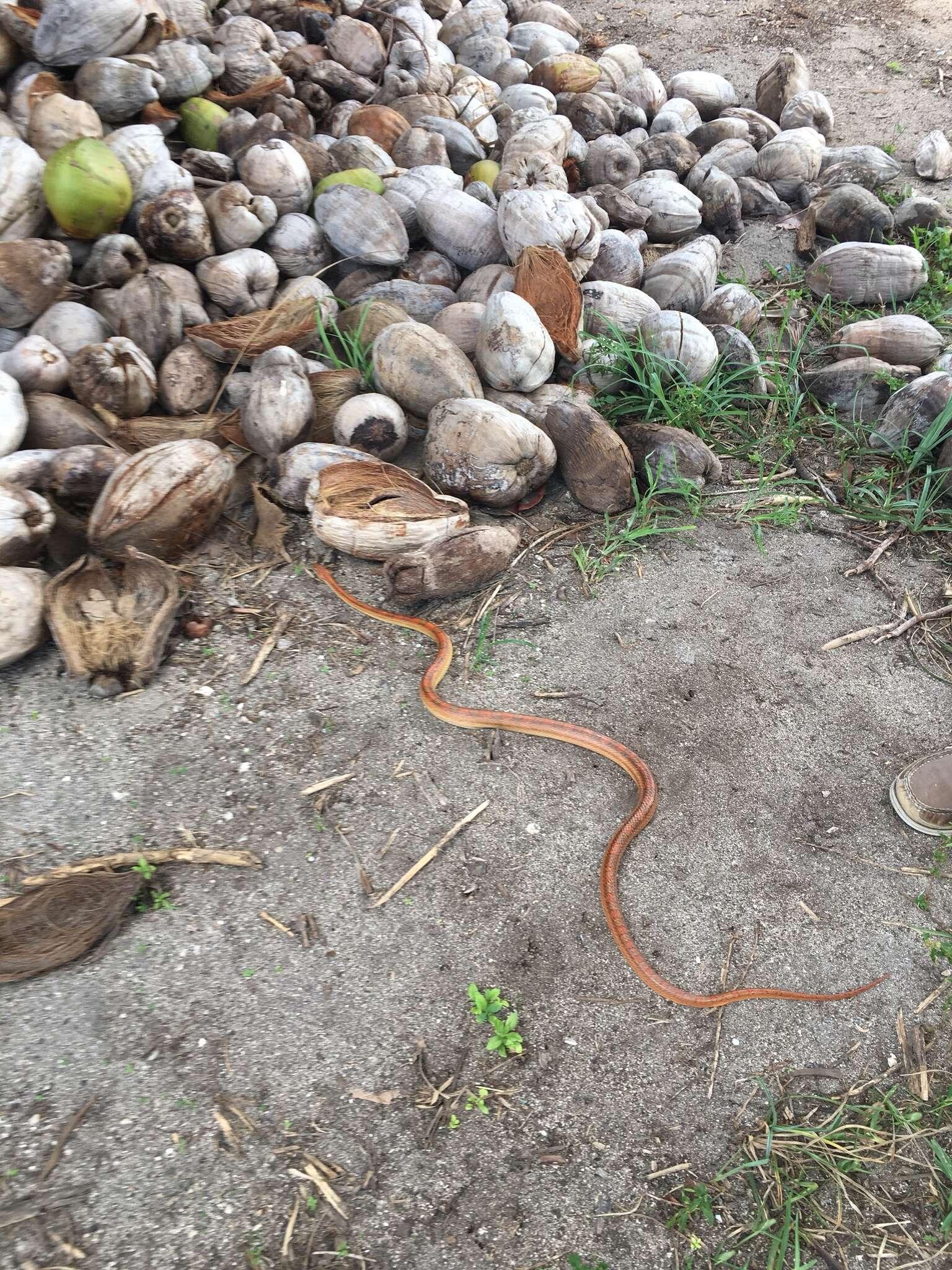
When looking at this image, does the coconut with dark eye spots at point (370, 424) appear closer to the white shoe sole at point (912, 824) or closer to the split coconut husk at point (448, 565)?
the split coconut husk at point (448, 565)

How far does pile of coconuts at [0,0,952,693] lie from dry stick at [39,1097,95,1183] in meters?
0.96

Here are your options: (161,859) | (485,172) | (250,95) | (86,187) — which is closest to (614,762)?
(161,859)

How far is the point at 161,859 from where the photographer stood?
73.8 inches

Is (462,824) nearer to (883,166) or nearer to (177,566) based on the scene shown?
(177,566)

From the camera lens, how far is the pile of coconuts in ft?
7.92

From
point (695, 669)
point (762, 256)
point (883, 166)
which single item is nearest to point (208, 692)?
point (695, 669)

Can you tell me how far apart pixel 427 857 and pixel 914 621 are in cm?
152

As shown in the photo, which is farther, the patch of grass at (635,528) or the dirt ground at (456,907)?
the patch of grass at (635,528)

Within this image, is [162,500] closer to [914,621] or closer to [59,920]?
[59,920]

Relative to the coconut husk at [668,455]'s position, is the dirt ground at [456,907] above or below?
below

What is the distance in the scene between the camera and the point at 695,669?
93.8 inches

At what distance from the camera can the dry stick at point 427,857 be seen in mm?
1876

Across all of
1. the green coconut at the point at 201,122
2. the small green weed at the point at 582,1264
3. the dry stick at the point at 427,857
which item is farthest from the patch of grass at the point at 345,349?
the small green weed at the point at 582,1264

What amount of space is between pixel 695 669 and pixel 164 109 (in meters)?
2.80
